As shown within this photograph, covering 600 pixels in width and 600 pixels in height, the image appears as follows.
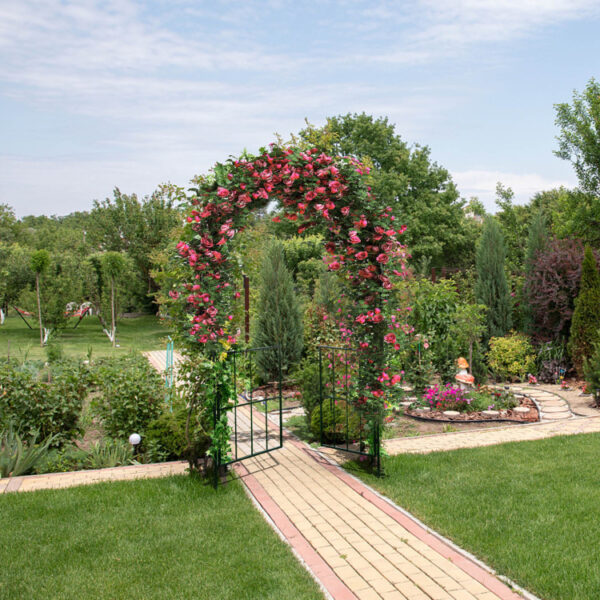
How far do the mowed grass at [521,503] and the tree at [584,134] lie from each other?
1047 cm

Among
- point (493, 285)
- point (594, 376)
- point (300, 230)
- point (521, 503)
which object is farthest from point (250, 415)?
point (493, 285)

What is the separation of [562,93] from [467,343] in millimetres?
8791

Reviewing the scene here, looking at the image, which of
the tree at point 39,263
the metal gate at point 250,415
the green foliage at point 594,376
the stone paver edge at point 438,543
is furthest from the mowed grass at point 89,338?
the stone paver edge at point 438,543

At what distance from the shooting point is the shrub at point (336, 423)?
5.64 meters

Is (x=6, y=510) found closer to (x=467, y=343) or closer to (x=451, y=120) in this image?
(x=467, y=343)

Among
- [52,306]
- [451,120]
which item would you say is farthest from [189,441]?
[52,306]

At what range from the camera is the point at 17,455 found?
495 centimetres

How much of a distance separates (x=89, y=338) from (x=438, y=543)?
59.2ft

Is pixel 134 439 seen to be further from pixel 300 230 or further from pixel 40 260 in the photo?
pixel 40 260

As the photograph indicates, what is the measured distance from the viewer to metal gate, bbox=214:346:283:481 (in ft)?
15.5

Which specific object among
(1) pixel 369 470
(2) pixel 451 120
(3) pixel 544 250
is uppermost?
(2) pixel 451 120

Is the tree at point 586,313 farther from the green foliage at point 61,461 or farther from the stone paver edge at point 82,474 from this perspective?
the green foliage at point 61,461

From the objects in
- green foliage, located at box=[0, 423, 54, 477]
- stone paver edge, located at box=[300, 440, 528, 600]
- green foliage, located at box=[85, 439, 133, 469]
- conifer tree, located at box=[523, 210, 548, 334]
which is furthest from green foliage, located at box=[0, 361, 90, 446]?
conifer tree, located at box=[523, 210, 548, 334]

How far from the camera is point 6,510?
13.3 feet
